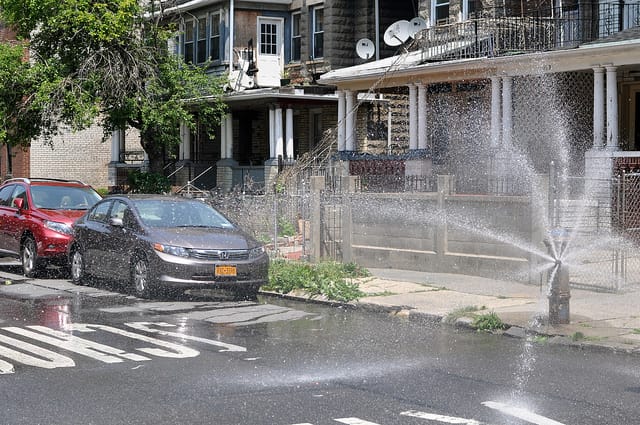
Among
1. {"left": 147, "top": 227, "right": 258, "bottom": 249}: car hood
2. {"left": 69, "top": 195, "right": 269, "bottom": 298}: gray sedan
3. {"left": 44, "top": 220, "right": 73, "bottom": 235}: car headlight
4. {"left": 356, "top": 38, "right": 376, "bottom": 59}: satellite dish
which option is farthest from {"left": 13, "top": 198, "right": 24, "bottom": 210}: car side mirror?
{"left": 356, "top": 38, "right": 376, "bottom": 59}: satellite dish

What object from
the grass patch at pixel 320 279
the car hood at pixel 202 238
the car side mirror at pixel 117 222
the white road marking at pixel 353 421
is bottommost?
the white road marking at pixel 353 421

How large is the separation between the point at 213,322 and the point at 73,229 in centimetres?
560

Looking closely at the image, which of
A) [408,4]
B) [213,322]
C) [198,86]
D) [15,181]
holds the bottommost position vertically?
[213,322]

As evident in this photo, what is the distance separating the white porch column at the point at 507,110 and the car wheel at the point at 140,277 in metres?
10.9

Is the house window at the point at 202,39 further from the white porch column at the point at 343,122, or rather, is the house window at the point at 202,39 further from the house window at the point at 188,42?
the white porch column at the point at 343,122

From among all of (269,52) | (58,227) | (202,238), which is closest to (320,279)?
(202,238)

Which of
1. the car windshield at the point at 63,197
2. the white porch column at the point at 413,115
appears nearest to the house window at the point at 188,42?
the white porch column at the point at 413,115

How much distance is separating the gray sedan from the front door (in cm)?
1508

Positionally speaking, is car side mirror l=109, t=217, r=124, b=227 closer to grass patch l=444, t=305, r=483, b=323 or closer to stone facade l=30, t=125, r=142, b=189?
grass patch l=444, t=305, r=483, b=323

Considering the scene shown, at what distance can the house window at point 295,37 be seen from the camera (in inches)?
1267

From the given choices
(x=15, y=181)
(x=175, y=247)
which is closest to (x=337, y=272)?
(x=175, y=247)

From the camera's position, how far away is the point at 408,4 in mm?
30516

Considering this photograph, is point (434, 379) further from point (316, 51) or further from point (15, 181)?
point (316, 51)

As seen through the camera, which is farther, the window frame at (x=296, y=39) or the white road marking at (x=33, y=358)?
the window frame at (x=296, y=39)
